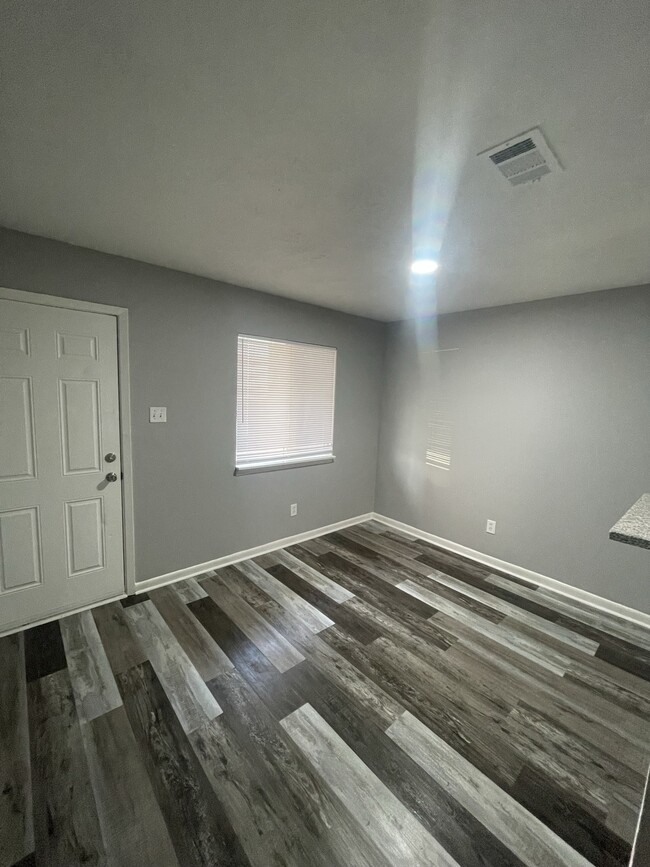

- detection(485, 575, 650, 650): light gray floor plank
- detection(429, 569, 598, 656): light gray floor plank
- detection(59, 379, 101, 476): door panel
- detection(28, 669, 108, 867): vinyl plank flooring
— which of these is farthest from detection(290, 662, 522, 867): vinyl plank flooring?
detection(59, 379, 101, 476): door panel

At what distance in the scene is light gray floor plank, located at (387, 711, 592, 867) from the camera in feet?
3.91

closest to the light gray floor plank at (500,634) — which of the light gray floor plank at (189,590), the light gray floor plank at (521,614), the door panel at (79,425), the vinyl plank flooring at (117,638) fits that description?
the light gray floor plank at (521,614)

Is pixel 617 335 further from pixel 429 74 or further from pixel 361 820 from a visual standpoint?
pixel 361 820

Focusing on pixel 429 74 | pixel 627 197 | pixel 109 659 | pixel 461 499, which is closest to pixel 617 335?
pixel 627 197

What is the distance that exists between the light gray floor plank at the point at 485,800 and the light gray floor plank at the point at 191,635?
0.98m

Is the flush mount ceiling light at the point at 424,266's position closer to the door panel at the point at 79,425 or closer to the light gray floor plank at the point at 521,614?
the door panel at the point at 79,425

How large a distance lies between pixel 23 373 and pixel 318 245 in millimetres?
1900

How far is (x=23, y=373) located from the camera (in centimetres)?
205

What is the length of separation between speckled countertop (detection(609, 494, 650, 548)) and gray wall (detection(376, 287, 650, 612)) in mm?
1560

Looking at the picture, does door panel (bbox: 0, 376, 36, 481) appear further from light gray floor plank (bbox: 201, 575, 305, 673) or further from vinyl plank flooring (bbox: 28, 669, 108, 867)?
light gray floor plank (bbox: 201, 575, 305, 673)

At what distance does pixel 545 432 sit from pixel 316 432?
209 cm

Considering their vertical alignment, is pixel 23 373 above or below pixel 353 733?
above

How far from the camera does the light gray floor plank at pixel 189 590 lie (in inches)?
99.5

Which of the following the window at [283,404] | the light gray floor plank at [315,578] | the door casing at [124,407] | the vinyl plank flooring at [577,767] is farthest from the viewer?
the window at [283,404]
